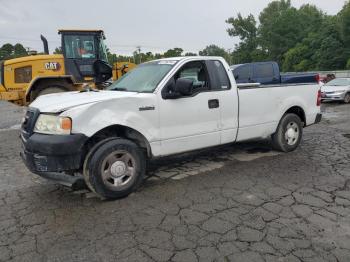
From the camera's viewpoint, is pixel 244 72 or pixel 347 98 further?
pixel 347 98

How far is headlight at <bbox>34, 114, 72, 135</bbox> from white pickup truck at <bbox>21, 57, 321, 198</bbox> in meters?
0.01

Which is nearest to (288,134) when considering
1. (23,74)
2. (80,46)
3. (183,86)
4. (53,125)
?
(183,86)

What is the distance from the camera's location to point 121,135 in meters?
4.87

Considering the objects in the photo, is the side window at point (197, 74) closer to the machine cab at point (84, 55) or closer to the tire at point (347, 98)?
the machine cab at point (84, 55)

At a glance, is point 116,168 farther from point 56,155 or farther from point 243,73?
point 243,73

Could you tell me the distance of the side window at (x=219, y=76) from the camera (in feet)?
18.3

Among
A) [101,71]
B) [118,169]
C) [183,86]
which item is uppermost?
[101,71]

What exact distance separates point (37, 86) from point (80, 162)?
7.62 metres

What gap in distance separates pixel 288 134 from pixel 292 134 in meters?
0.10

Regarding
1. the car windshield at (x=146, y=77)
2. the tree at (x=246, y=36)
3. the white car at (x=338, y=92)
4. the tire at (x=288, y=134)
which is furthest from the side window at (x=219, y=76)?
the tree at (x=246, y=36)

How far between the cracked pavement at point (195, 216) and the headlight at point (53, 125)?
0.95 m

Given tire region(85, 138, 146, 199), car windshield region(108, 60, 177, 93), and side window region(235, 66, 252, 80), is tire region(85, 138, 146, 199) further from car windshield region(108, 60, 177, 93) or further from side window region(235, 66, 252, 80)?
side window region(235, 66, 252, 80)

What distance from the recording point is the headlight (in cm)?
418

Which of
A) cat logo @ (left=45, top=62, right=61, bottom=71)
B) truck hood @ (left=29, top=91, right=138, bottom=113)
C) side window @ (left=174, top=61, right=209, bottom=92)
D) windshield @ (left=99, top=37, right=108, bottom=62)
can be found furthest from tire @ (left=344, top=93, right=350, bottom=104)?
truck hood @ (left=29, top=91, right=138, bottom=113)
